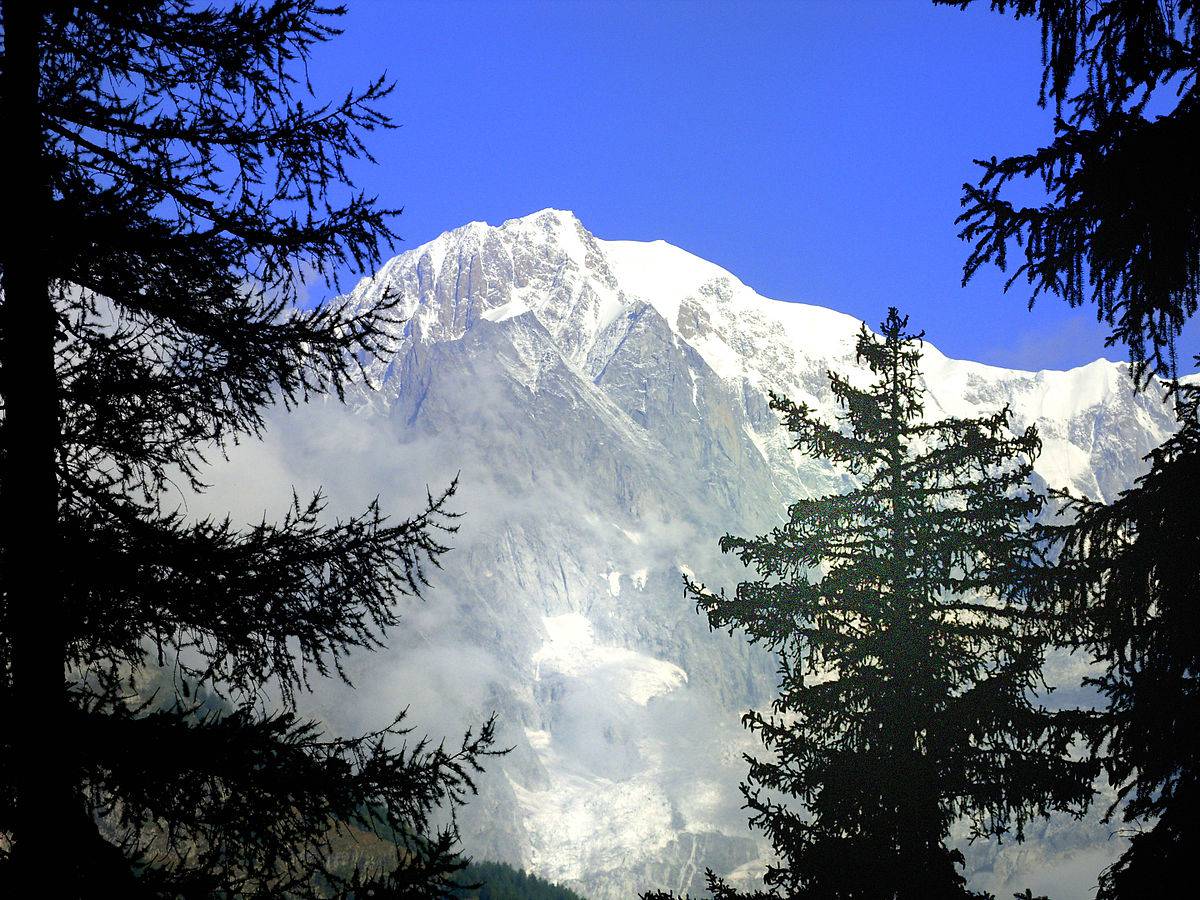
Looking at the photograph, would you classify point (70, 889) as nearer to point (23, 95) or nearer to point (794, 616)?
point (23, 95)

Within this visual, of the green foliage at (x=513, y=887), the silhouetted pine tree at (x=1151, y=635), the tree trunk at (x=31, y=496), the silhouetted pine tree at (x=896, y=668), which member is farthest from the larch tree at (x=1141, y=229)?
the green foliage at (x=513, y=887)

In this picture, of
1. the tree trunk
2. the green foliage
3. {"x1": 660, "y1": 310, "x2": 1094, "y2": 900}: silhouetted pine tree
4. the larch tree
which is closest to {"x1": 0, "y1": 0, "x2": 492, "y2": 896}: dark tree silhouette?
the tree trunk

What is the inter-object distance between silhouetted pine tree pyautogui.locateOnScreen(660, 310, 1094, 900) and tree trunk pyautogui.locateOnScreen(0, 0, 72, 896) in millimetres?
6774

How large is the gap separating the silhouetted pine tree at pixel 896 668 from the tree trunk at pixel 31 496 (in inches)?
267

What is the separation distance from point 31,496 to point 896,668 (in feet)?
30.6

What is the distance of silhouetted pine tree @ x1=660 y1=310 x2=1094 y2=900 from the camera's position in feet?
33.0

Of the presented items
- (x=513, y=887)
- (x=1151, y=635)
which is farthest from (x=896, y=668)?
(x=513, y=887)

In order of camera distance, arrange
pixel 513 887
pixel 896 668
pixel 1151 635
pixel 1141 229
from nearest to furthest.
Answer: pixel 1141 229
pixel 1151 635
pixel 896 668
pixel 513 887

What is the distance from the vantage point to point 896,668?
35.7 ft

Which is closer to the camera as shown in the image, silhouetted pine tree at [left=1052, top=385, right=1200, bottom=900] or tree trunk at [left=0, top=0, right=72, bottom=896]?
tree trunk at [left=0, top=0, right=72, bottom=896]

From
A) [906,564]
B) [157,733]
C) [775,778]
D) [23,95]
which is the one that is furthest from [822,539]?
[23,95]

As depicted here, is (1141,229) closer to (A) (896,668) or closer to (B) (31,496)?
(B) (31,496)

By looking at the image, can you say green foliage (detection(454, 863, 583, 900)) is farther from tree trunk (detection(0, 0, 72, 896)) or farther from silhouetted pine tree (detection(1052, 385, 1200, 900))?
tree trunk (detection(0, 0, 72, 896))

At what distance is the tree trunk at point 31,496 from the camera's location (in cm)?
431
